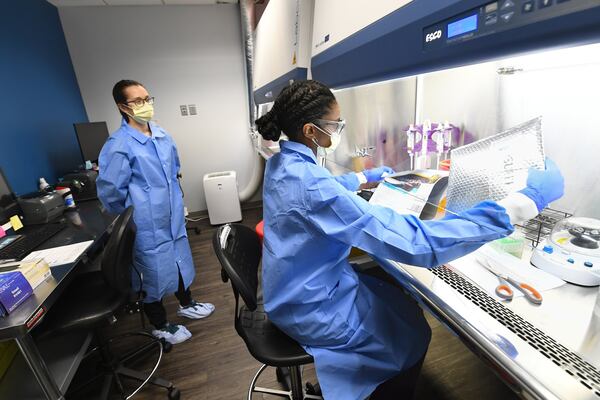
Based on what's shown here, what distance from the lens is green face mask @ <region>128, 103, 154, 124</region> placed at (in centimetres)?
164

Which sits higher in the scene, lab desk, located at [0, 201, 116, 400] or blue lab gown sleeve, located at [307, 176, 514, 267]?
blue lab gown sleeve, located at [307, 176, 514, 267]

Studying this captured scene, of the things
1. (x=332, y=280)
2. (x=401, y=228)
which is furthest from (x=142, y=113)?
(x=401, y=228)

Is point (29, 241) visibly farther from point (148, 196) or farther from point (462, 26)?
point (462, 26)

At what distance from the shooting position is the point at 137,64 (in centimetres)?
326

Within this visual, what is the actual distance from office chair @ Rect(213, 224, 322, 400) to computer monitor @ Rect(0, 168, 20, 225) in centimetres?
145

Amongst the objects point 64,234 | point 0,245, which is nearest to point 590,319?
point 64,234

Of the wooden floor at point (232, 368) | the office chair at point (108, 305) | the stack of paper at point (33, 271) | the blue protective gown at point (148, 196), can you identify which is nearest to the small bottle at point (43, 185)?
the blue protective gown at point (148, 196)

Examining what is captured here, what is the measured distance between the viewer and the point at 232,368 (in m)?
1.59

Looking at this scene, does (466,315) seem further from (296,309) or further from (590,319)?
(296,309)

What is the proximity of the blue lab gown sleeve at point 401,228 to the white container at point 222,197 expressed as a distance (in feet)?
9.15

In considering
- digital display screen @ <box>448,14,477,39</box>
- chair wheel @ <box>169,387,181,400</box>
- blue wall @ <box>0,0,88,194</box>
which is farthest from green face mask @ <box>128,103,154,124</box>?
digital display screen @ <box>448,14,477,39</box>

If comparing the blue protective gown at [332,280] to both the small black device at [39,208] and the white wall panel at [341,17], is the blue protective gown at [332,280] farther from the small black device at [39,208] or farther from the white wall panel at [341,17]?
the small black device at [39,208]

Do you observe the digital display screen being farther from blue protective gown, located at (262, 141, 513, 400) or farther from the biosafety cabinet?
the biosafety cabinet

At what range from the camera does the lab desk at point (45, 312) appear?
92cm
